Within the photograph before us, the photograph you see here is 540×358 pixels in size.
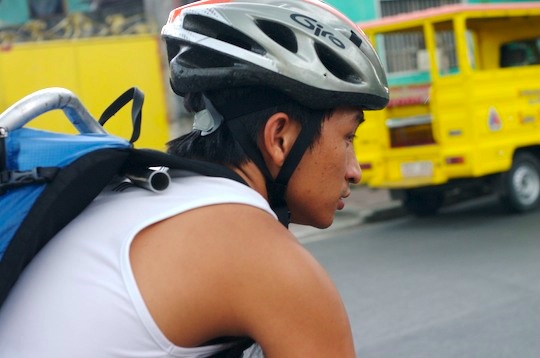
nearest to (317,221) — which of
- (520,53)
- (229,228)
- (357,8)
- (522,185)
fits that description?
(229,228)

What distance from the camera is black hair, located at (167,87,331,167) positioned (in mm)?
1657

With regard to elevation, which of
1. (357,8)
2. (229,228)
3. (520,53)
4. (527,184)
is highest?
(229,228)

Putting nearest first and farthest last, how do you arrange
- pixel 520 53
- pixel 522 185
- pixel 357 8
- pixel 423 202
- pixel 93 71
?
pixel 93 71, pixel 522 185, pixel 423 202, pixel 520 53, pixel 357 8

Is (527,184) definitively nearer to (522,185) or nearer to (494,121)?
(522,185)

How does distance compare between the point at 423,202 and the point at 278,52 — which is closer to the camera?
the point at 278,52

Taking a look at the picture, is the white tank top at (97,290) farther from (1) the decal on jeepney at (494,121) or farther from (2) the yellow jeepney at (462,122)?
(1) the decal on jeepney at (494,121)

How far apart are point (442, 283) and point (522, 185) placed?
3.87m

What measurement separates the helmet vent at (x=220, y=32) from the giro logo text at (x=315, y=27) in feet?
0.34

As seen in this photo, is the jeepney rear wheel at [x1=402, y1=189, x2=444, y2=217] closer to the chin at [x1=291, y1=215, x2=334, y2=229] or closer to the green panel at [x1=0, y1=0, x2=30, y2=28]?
the green panel at [x1=0, y1=0, x2=30, y2=28]

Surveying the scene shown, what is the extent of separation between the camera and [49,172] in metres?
1.42

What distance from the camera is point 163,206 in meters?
1.50

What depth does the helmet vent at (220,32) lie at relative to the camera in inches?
64.8

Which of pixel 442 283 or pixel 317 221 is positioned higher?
pixel 317 221

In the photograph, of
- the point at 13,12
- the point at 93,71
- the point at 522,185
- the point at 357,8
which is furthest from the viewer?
the point at 13,12
